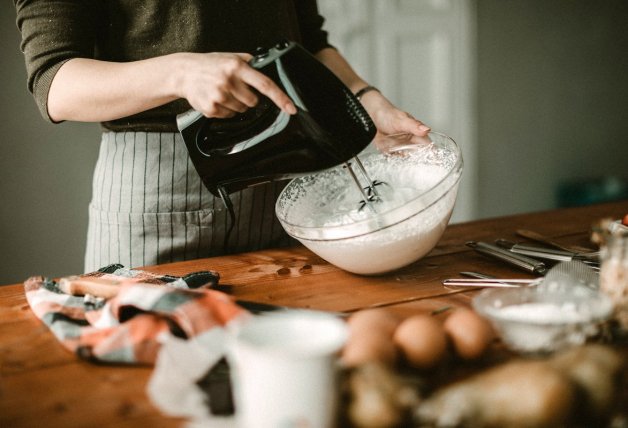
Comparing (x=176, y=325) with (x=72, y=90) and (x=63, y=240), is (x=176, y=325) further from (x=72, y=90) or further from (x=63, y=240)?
(x=63, y=240)

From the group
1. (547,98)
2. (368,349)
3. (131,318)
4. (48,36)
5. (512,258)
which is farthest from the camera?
(547,98)

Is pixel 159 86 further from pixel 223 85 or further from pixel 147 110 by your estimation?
pixel 147 110

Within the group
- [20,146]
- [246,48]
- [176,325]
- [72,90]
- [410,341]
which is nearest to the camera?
[410,341]

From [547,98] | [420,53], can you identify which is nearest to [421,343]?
[420,53]

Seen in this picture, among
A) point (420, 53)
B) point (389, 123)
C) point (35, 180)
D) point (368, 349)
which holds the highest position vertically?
point (420, 53)

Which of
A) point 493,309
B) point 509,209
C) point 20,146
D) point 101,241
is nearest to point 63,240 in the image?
point 20,146

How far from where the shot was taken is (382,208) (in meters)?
1.06

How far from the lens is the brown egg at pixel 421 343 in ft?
2.22

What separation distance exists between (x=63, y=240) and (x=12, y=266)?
0.69 ft

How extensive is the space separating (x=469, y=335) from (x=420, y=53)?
2915 millimetres

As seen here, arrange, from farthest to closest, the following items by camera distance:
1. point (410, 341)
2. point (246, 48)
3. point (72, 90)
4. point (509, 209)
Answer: point (509, 209)
point (246, 48)
point (72, 90)
point (410, 341)

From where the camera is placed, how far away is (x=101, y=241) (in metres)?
1.42

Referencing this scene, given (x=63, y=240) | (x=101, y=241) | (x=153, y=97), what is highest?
(x=153, y=97)

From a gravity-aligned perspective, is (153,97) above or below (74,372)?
above
